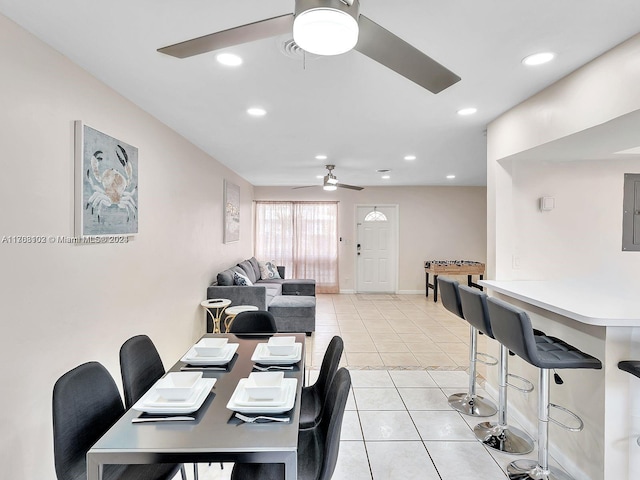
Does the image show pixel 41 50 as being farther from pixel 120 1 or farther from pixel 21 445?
pixel 21 445

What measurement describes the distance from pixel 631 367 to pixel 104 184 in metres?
3.13

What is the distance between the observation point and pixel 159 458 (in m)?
1.17

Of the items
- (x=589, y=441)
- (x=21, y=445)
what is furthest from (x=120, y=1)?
(x=589, y=441)

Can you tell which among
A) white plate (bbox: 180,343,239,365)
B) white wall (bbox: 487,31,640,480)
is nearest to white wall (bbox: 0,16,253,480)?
white plate (bbox: 180,343,239,365)

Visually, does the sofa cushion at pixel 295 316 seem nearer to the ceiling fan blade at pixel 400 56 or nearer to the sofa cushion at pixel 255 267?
the sofa cushion at pixel 255 267

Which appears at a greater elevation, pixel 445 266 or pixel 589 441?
pixel 445 266

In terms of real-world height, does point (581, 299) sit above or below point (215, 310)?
above

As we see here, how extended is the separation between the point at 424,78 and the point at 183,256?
3068 millimetres

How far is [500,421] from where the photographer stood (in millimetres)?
2527

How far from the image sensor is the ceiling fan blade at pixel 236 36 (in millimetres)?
1181

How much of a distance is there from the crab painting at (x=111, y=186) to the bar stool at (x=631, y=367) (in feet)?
10.0

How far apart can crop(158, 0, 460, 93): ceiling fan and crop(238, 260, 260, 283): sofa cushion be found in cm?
479

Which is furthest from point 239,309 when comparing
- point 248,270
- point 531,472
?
point 531,472

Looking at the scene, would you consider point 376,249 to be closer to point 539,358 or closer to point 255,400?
point 539,358
